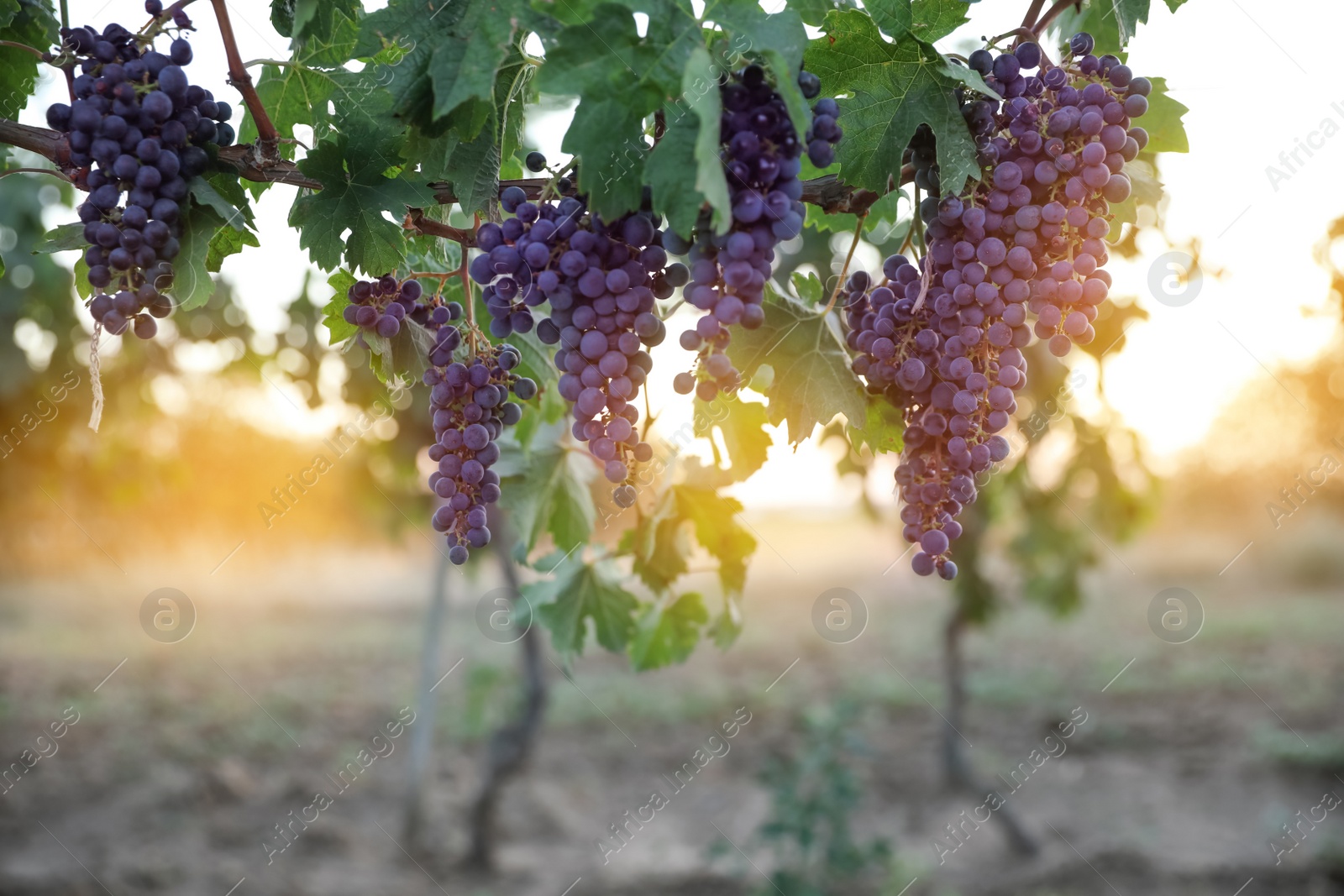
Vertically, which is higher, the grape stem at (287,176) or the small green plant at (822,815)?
the grape stem at (287,176)

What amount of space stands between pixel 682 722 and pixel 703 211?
867 centimetres

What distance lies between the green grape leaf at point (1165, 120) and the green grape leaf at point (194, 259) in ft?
4.89

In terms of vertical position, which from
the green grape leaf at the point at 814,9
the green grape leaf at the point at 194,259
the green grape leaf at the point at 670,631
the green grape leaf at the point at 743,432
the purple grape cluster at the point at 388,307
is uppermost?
the green grape leaf at the point at 814,9

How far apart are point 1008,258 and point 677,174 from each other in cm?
49

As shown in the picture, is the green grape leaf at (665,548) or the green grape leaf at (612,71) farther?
the green grape leaf at (665,548)

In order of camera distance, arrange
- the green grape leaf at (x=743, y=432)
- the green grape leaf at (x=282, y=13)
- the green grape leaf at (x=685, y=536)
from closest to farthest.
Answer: the green grape leaf at (x=282, y=13)
the green grape leaf at (x=743, y=432)
the green grape leaf at (x=685, y=536)

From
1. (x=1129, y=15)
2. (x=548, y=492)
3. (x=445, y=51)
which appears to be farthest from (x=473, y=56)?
(x=548, y=492)

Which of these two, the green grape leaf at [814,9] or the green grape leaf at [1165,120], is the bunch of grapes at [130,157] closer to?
the green grape leaf at [814,9]

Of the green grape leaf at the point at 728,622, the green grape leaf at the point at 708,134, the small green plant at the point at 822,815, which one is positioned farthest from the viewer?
the small green plant at the point at 822,815

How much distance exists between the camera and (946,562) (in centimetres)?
132

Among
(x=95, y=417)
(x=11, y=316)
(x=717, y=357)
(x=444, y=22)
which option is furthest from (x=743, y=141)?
(x=11, y=316)

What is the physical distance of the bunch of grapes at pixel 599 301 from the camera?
1.24 meters

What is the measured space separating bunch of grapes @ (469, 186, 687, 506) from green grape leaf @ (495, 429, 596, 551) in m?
1.00

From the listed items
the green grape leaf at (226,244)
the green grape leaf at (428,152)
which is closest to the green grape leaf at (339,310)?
the green grape leaf at (226,244)
